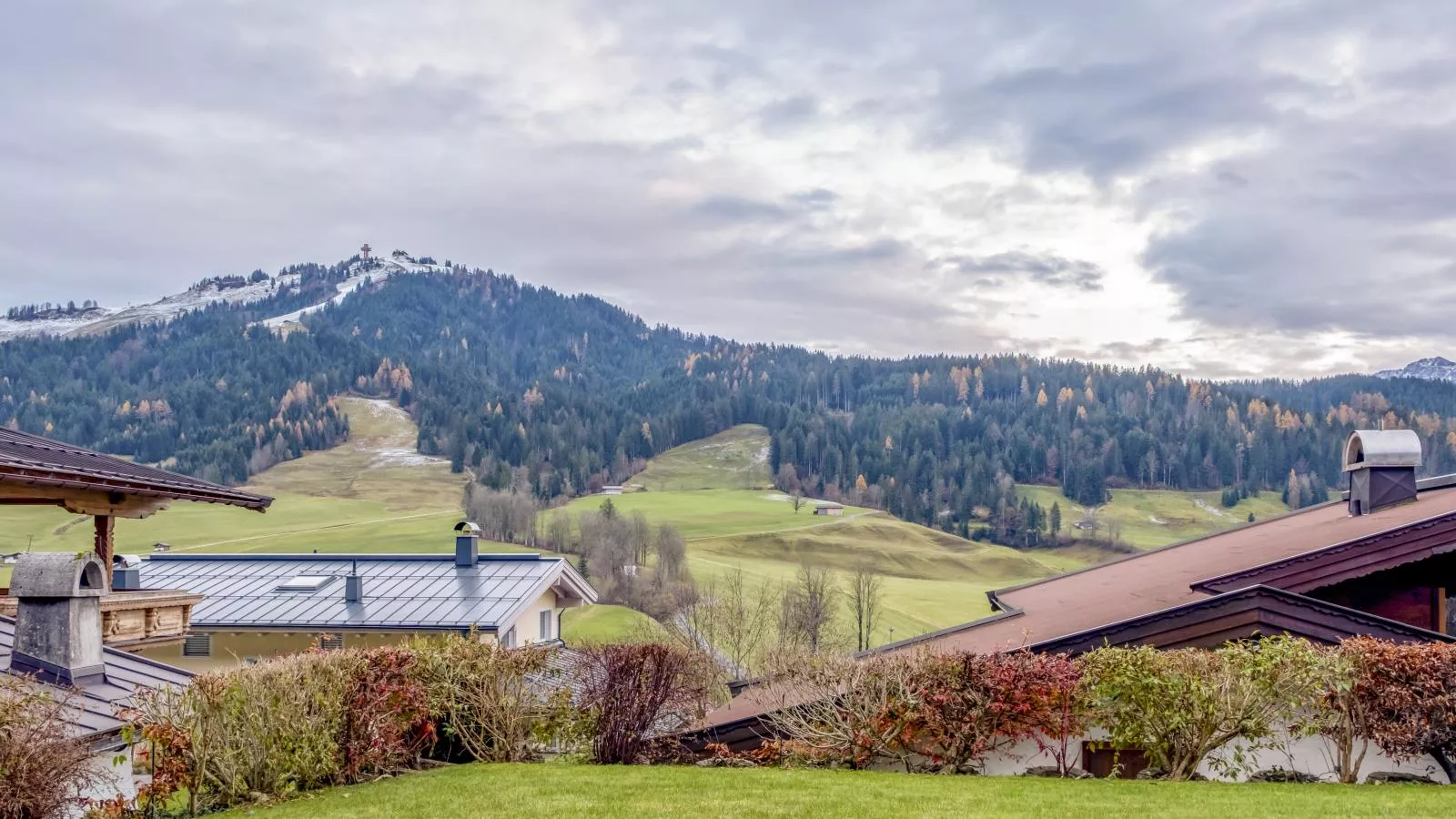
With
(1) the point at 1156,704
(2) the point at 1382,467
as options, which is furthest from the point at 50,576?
(2) the point at 1382,467

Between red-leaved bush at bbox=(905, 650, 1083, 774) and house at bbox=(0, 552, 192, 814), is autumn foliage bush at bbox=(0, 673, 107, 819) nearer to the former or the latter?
house at bbox=(0, 552, 192, 814)

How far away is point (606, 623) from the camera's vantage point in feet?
239

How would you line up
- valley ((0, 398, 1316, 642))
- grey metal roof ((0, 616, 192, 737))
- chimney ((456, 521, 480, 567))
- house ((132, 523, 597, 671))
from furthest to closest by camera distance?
valley ((0, 398, 1316, 642)) → chimney ((456, 521, 480, 567)) → house ((132, 523, 597, 671)) → grey metal roof ((0, 616, 192, 737))

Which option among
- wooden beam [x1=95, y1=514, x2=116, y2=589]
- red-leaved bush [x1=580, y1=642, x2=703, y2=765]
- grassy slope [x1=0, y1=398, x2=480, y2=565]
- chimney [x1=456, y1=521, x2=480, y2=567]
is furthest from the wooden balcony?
grassy slope [x1=0, y1=398, x2=480, y2=565]

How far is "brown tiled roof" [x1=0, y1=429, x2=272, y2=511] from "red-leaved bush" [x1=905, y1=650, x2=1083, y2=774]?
25.8 ft

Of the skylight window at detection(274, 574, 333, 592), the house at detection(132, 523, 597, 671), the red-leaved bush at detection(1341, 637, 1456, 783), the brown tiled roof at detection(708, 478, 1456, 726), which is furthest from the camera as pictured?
the skylight window at detection(274, 574, 333, 592)

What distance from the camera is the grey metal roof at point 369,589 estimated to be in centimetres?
2452

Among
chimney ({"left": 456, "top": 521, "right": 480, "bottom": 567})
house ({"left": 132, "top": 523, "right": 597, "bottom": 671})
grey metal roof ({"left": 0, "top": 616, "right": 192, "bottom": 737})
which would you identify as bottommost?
house ({"left": 132, "top": 523, "right": 597, "bottom": 671})

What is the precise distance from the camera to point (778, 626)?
7619 centimetres

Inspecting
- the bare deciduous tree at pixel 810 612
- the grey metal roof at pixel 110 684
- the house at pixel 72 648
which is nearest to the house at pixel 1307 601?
the grey metal roof at pixel 110 684

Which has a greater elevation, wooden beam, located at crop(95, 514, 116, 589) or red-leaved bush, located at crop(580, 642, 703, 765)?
wooden beam, located at crop(95, 514, 116, 589)

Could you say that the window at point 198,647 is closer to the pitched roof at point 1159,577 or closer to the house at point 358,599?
the house at point 358,599

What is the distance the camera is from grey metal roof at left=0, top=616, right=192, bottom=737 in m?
8.90

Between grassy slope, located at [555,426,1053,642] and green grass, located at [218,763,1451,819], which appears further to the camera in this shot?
grassy slope, located at [555,426,1053,642]
